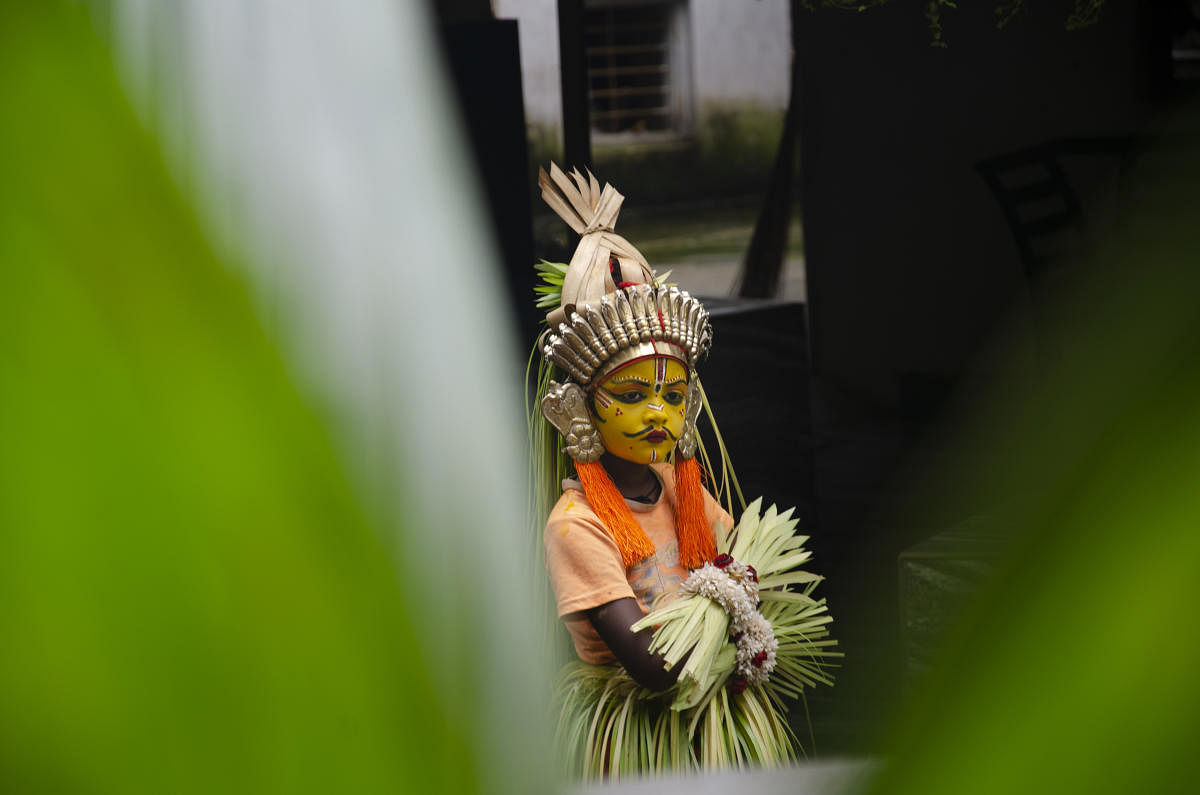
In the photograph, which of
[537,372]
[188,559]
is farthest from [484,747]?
[537,372]

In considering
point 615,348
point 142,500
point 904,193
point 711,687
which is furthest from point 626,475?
point 142,500

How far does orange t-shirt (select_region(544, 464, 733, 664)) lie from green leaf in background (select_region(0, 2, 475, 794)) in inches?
47.6

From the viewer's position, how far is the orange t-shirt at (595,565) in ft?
4.24

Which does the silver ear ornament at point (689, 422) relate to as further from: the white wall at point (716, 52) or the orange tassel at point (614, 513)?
the white wall at point (716, 52)

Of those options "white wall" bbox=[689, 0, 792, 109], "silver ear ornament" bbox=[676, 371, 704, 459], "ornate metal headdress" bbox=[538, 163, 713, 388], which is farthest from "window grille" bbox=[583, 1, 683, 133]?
"silver ear ornament" bbox=[676, 371, 704, 459]

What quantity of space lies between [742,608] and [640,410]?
0.89 feet

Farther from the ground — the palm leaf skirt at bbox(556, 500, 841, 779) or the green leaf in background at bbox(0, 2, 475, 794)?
the green leaf in background at bbox(0, 2, 475, 794)

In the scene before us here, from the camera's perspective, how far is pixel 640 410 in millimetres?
1376

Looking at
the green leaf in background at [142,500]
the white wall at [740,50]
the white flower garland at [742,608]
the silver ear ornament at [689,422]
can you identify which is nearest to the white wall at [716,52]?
the white wall at [740,50]

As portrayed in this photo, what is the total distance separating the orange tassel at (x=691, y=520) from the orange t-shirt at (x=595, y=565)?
11mm

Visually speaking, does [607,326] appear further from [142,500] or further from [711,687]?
[142,500]

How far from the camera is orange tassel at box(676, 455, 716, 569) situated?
4.66 feet

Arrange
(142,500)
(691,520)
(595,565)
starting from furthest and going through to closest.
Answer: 1. (691,520)
2. (595,565)
3. (142,500)

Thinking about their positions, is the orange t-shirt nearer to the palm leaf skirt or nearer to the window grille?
the palm leaf skirt
